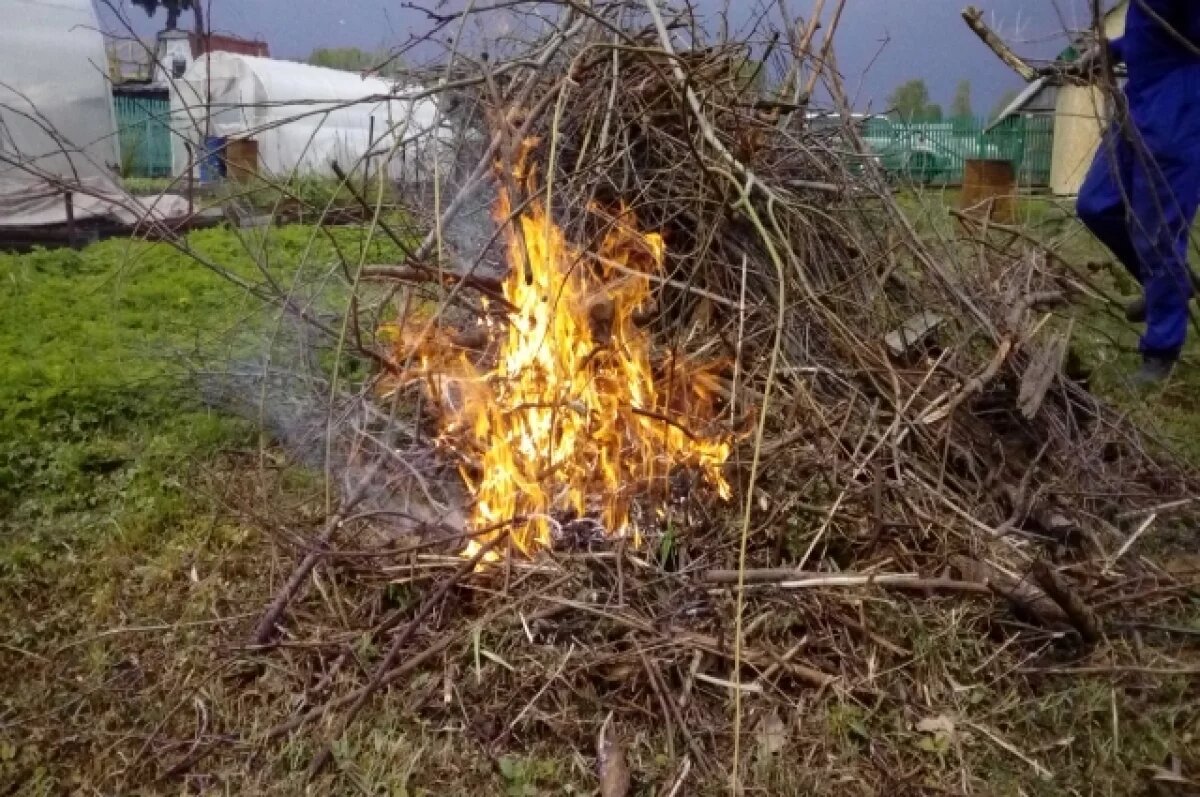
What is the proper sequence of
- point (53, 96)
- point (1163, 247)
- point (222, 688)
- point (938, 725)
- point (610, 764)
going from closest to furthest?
point (610, 764) → point (938, 725) → point (222, 688) → point (1163, 247) → point (53, 96)

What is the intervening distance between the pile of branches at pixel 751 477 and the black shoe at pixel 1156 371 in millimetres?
757

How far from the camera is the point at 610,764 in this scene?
2.42m

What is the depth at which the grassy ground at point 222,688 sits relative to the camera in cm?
245

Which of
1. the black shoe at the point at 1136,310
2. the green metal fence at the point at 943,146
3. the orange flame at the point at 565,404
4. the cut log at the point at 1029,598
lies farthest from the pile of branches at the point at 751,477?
the black shoe at the point at 1136,310

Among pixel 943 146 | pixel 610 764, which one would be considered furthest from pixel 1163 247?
pixel 610 764

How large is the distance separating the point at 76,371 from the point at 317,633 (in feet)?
8.54

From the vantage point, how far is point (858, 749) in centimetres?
249

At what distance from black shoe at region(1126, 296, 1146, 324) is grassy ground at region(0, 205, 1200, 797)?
0.58m

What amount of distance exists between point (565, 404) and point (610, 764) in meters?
1.12

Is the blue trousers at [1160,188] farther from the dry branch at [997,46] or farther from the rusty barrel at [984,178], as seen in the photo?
the rusty barrel at [984,178]

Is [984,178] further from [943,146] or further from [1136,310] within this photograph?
[1136,310]

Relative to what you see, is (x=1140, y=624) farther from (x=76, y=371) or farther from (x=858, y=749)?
(x=76, y=371)

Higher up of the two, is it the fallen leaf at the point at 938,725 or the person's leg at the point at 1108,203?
the person's leg at the point at 1108,203

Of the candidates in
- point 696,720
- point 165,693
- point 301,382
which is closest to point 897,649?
point 696,720
